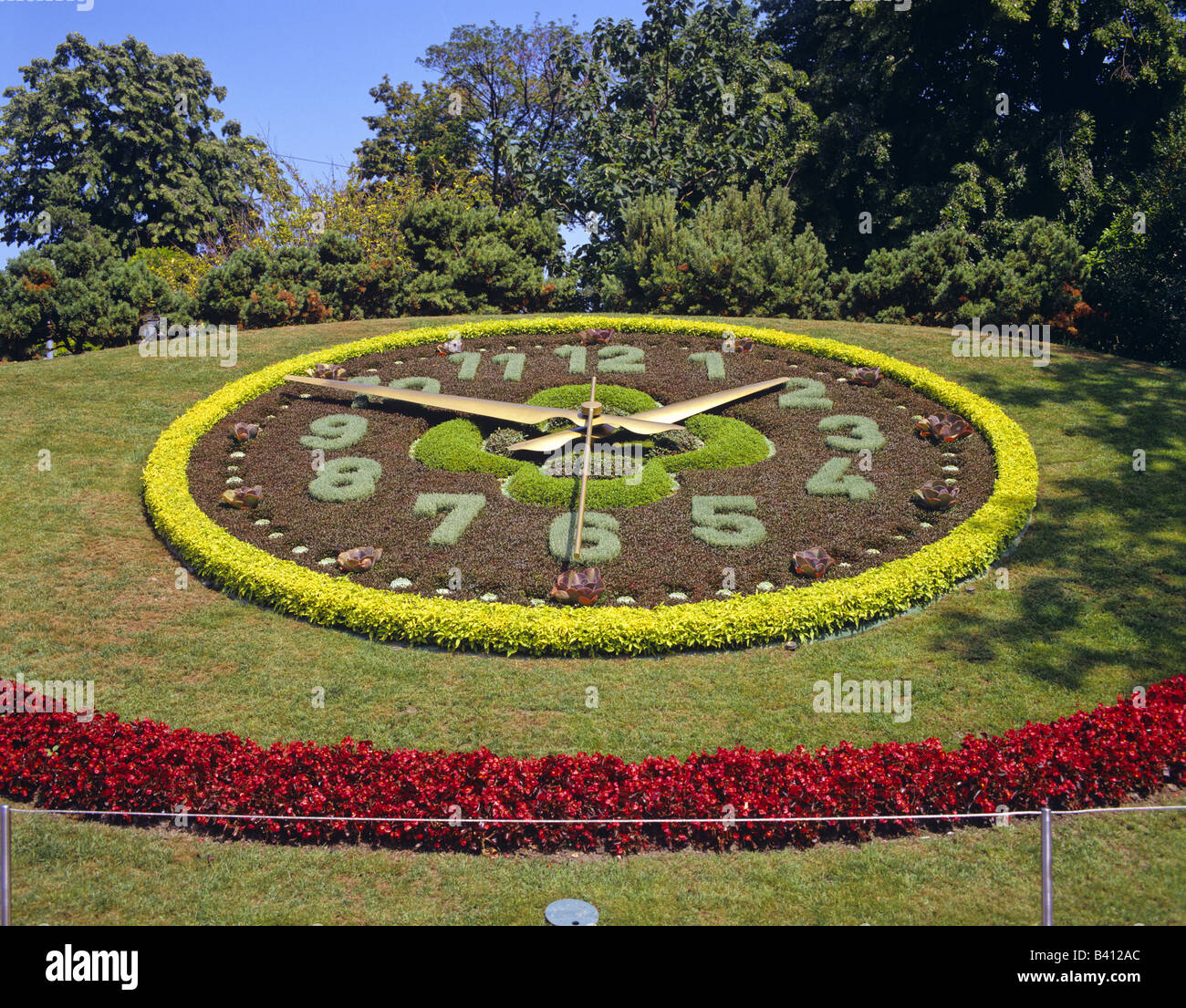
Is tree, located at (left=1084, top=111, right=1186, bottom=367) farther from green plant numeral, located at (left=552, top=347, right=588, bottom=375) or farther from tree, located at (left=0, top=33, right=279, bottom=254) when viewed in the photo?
tree, located at (left=0, top=33, right=279, bottom=254)

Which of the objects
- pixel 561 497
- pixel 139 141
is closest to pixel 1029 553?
pixel 561 497

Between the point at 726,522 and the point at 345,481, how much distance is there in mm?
4394

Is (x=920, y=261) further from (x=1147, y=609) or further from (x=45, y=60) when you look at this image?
(x=45, y=60)

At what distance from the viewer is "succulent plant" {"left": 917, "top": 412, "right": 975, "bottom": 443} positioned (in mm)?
12727

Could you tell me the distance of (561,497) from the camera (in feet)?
37.1

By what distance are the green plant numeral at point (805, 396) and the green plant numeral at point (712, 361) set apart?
98 centimetres

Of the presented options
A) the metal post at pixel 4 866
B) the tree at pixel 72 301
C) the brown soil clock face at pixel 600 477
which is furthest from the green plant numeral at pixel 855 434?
the tree at pixel 72 301

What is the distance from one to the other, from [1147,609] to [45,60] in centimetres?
3784

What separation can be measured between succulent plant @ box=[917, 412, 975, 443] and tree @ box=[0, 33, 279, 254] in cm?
2814

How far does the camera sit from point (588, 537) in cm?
1052

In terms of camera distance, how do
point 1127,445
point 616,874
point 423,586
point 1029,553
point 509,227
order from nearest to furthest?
point 616,874, point 423,586, point 1029,553, point 1127,445, point 509,227

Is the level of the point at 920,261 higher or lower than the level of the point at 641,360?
higher

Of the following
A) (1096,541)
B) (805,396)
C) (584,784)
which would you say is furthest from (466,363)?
(584,784)

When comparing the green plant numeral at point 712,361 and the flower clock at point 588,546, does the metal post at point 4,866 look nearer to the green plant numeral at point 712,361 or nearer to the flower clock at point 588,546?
the flower clock at point 588,546
